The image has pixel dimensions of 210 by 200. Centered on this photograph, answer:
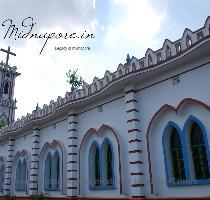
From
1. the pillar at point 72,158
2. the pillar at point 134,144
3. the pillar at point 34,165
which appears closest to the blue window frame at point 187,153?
the pillar at point 134,144

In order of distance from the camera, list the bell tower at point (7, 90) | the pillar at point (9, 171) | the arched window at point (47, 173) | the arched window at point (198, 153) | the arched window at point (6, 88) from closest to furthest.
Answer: the arched window at point (198, 153) → the arched window at point (47, 173) → the pillar at point (9, 171) → the bell tower at point (7, 90) → the arched window at point (6, 88)

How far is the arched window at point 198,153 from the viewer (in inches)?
340

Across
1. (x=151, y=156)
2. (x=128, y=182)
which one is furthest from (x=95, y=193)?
(x=151, y=156)

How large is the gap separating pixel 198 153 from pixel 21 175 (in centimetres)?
1385

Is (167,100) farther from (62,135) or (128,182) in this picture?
(62,135)

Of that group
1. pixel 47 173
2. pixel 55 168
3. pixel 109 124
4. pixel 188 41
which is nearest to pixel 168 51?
pixel 188 41

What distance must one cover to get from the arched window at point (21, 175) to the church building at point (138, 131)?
7.62 feet

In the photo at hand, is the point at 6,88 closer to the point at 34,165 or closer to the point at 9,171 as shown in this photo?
the point at 9,171

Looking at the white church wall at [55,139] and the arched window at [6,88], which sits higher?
the arched window at [6,88]

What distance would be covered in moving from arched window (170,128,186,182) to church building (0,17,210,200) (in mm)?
33

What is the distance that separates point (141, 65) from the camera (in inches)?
417

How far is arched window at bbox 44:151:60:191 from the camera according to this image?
15.2 m

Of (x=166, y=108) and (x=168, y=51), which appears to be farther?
(x=166, y=108)

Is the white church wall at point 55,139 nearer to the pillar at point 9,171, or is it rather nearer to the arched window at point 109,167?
the arched window at point 109,167
